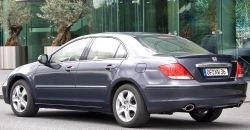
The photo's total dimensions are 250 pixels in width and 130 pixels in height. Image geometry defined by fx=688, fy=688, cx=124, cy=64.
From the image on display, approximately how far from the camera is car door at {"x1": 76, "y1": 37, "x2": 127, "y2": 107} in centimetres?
1019

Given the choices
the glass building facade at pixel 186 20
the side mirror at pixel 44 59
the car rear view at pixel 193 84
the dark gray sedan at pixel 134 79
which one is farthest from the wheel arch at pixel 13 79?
the glass building facade at pixel 186 20

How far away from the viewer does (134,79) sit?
970 centimetres

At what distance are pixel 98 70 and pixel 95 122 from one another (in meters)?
1.02

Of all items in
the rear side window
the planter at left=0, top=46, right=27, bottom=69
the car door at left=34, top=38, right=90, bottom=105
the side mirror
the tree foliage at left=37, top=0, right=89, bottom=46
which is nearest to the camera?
the rear side window

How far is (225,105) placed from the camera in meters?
9.68

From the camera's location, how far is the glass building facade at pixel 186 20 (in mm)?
20812

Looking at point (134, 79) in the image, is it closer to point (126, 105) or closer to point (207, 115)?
point (126, 105)

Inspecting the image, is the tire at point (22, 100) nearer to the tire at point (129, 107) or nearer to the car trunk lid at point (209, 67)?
the tire at point (129, 107)

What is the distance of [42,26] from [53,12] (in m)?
5.12

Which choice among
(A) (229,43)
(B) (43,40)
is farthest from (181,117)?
(B) (43,40)

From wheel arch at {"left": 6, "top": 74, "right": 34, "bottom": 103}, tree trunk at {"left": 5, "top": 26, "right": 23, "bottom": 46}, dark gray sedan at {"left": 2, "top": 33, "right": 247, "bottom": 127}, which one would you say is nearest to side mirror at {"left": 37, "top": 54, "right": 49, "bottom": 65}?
dark gray sedan at {"left": 2, "top": 33, "right": 247, "bottom": 127}

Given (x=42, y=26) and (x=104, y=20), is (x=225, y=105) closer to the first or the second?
(x=104, y=20)

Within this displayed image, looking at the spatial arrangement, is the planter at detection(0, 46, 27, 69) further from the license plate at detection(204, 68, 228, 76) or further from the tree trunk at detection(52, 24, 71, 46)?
the license plate at detection(204, 68, 228, 76)

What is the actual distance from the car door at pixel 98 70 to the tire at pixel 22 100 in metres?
1.24
